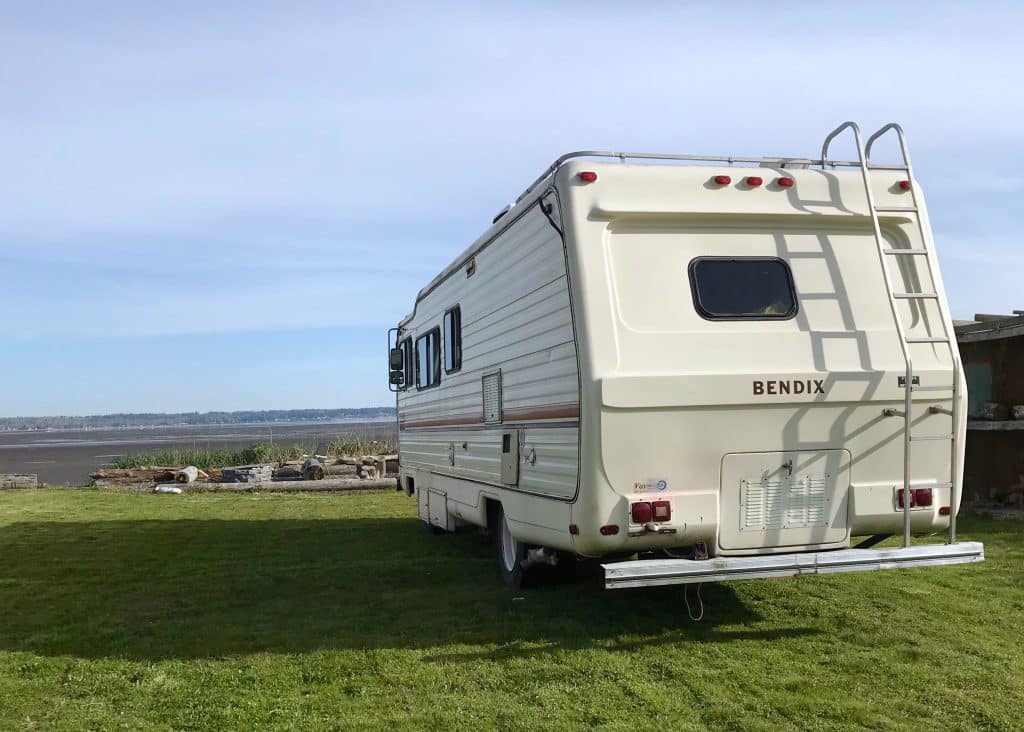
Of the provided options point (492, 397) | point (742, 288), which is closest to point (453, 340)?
point (492, 397)

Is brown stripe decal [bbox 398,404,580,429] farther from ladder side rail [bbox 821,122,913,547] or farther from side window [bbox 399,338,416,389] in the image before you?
side window [bbox 399,338,416,389]

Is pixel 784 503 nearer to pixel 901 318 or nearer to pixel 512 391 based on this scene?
pixel 901 318

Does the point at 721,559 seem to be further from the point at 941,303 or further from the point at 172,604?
the point at 172,604

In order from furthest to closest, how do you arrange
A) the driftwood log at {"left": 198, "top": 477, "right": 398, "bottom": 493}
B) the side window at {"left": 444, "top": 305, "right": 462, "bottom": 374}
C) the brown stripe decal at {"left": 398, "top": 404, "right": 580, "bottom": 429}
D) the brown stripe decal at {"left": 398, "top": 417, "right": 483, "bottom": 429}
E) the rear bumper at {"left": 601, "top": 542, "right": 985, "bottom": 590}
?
1. the driftwood log at {"left": 198, "top": 477, "right": 398, "bottom": 493}
2. the side window at {"left": 444, "top": 305, "right": 462, "bottom": 374}
3. the brown stripe decal at {"left": 398, "top": 417, "right": 483, "bottom": 429}
4. the brown stripe decal at {"left": 398, "top": 404, "right": 580, "bottom": 429}
5. the rear bumper at {"left": 601, "top": 542, "right": 985, "bottom": 590}

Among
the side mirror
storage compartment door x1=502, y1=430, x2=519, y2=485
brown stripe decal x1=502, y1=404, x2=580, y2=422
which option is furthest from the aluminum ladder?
the side mirror

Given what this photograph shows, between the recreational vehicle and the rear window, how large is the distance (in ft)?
0.04

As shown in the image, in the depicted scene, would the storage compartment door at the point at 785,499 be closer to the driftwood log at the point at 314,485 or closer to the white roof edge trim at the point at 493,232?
the white roof edge trim at the point at 493,232

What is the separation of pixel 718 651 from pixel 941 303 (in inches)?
108

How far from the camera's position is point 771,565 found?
5.93 m

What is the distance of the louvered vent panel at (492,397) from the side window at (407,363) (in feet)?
12.5

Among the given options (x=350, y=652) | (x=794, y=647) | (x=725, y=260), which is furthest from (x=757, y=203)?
(x=350, y=652)

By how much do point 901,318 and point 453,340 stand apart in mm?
4482

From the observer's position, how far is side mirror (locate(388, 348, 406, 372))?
12914 millimetres

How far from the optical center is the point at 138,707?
5.39m
